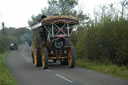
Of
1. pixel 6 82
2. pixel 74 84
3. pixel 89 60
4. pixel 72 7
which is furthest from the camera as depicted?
pixel 72 7

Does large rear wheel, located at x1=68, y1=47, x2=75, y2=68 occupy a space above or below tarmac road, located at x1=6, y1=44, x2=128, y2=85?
above

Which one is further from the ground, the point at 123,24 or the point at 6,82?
the point at 123,24

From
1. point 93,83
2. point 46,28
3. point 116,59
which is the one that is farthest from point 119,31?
point 93,83

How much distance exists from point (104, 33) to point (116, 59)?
7.10ft

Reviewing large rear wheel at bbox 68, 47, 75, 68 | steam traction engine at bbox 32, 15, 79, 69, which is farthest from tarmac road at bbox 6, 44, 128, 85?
steam traction engine at bbox 32, 15, 79, 69

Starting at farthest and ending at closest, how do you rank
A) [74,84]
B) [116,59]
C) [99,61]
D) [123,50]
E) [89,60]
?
1. [89,60]
2. [99,61]
3. [116,59]
4. [123,50]
5. [74,84]

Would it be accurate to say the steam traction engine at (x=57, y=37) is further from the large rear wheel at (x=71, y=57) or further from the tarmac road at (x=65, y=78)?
the tarmac road at (x=65, y=78)

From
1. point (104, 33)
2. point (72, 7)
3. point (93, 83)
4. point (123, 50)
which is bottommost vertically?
point (93, 83)

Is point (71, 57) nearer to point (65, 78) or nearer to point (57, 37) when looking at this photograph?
point (57, 37)

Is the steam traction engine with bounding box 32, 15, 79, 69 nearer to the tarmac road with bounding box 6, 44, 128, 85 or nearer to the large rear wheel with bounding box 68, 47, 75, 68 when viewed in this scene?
the large rear wheel with bounding box 68, 47, 75, 68

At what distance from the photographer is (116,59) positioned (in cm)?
1962

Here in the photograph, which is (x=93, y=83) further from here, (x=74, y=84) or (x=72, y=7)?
(x=72, y=7)

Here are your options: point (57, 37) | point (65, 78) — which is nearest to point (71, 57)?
point (57, 37)

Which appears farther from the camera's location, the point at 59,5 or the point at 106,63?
the point at 59,5
